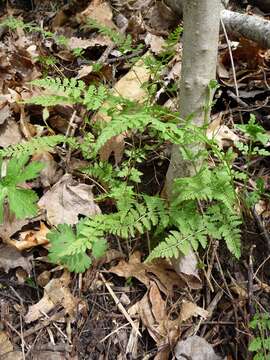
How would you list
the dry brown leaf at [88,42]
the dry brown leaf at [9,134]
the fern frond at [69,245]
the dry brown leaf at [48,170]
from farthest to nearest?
1. the dry brown leaf at [88,42]
2. the dry brown leaf at [9,134]
3. the dry brown leaf at [48,170]
4. the fern frond at [69,245]

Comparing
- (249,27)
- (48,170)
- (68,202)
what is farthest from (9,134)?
(249,27)

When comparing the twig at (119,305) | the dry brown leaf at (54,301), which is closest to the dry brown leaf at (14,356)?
the dry brown leaf at (54,301)

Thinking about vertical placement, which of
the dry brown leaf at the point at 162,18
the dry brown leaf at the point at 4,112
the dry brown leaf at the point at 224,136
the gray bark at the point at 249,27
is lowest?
the dry brown leaf at the point at 4,112

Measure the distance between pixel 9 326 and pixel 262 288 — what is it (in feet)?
4.41

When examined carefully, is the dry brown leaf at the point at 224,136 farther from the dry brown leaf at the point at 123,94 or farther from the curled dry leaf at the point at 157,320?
the curled dry leaf at the point at 157,320

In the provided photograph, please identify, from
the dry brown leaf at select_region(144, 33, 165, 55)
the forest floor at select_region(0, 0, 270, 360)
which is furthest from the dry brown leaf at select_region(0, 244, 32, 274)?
the dry brown leaf at select_region(144, 33, 165, 55)

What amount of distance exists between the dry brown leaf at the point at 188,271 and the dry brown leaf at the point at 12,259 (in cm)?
84

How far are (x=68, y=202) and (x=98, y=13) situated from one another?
82.5 inches

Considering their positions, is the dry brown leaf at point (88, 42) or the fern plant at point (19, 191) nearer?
the fern plant at point (19, 191)

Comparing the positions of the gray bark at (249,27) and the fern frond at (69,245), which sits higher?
the gray bark at (249,27)

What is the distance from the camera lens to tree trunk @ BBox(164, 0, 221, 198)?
1.96 meters

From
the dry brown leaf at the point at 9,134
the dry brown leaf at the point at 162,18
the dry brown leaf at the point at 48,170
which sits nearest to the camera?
the dry brown leaf at the point at 48,170

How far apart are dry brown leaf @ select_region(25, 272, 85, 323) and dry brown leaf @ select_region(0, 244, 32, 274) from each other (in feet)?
0.57

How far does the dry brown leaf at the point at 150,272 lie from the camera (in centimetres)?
234
